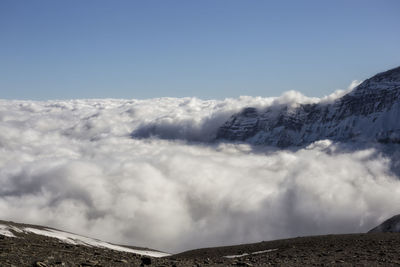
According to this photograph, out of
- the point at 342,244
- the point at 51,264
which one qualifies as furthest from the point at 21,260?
the point at 342,244

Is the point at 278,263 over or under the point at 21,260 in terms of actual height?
under

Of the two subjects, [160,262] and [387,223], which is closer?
[160,262]

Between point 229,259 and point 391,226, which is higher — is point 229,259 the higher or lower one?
the lower one

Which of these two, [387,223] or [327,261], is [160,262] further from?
[387,223]

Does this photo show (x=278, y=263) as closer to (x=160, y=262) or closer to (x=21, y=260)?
(x=160, y=262)

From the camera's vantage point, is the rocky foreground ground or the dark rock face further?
the dark rock face

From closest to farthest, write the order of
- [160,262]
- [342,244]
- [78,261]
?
[78,261] → [160,262] → [342,244]

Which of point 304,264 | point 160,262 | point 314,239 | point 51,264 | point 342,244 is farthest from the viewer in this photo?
point 314,239

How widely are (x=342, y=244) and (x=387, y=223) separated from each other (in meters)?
57.5

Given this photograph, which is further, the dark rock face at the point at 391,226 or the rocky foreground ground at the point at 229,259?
the dark rock face at the point at 391,226

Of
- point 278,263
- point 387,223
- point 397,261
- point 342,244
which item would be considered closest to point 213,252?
point 342,244

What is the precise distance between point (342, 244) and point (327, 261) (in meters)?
13.3

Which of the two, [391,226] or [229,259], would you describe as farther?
[391,226]

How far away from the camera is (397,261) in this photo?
28391 millimetres
